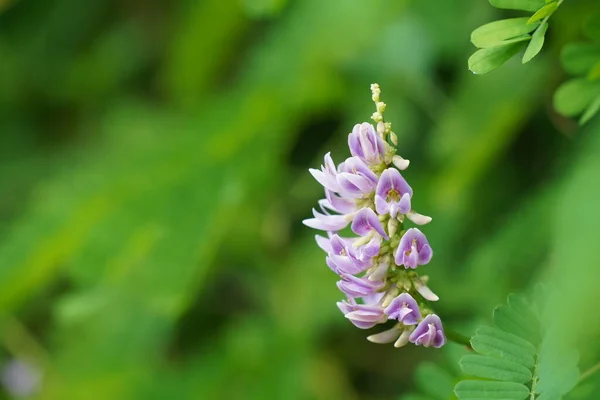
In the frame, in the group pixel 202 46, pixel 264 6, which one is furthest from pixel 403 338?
pixel 202 46

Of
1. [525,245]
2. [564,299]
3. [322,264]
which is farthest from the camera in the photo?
[322,264]

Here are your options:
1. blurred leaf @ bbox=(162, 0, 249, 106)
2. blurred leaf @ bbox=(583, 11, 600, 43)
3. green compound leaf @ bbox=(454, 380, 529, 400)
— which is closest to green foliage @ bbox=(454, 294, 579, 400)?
green compound leaf @ bbox=(454, 380, 529, 400)

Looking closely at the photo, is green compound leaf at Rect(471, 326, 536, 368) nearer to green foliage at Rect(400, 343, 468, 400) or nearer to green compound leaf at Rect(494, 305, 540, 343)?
green compound leaf at Rect(494, 305, 540, 343)

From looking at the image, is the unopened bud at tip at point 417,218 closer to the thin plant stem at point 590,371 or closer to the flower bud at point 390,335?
the flower bud at point 390,335

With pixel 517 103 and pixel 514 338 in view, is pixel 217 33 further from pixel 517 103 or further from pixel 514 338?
pixel 514 338

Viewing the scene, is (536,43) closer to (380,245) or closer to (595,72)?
(595,72)

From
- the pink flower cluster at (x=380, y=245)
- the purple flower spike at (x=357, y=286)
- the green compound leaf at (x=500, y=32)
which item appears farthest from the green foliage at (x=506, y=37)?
the purple flower spike at (x=357, y=286)

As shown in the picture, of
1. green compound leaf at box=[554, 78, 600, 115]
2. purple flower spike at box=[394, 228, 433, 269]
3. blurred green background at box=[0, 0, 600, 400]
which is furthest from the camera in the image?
blurred green background at box=[0, 0, 600, 400]

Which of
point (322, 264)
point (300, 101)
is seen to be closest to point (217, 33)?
point (300, 101)
